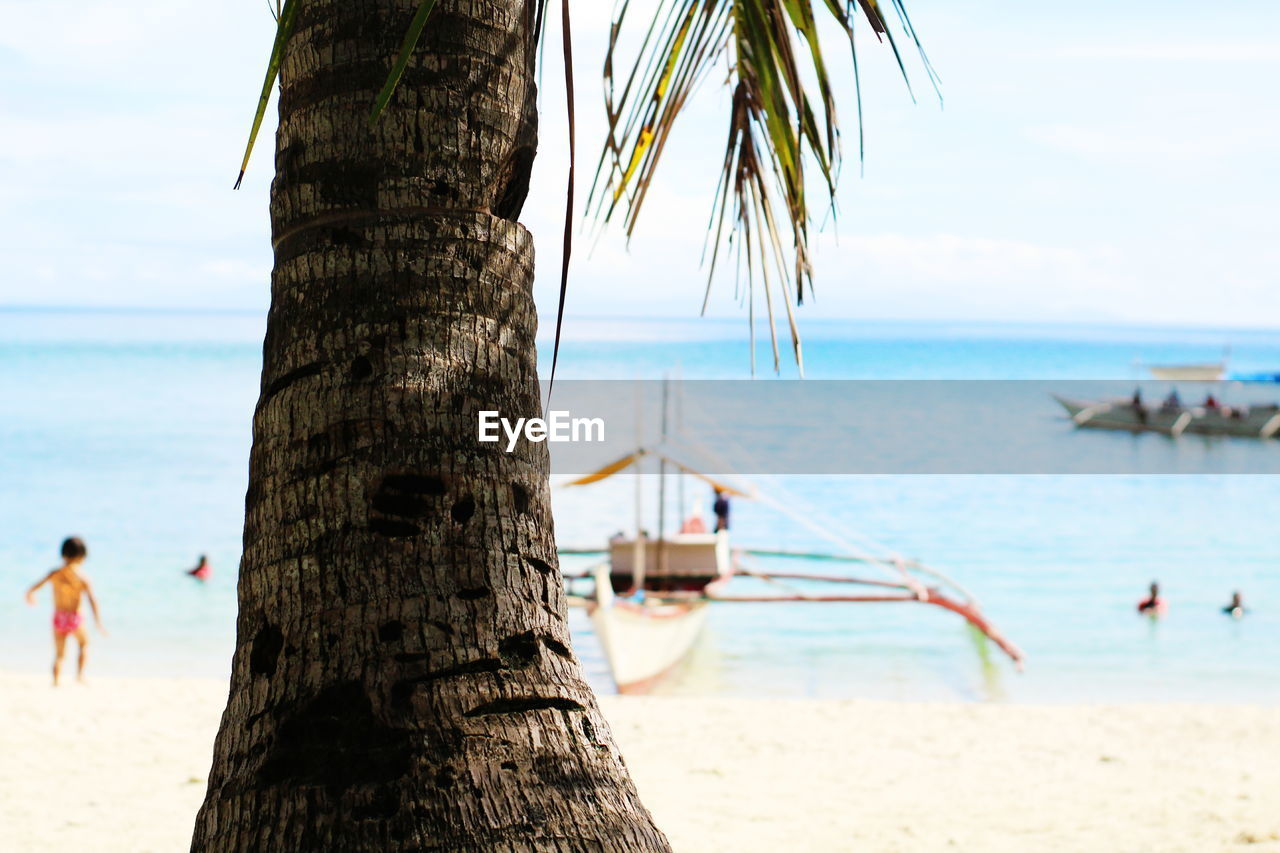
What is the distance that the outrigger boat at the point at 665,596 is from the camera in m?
11.0

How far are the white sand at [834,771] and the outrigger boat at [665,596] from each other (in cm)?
178

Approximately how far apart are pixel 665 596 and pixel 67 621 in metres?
6.06

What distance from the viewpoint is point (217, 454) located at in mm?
33219

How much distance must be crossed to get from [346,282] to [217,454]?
3375cm

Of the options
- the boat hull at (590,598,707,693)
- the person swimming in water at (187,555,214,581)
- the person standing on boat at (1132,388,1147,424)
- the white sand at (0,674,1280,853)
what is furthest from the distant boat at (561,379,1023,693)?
the person standing on boat at (1132,388,1147,424)

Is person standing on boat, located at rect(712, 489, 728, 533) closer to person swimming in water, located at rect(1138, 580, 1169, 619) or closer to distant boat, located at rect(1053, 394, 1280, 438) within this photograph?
person swimming in water, located at rect(1138, 580, 1169, 619)

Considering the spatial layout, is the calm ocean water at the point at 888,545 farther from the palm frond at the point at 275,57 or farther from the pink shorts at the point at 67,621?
the palm frond at the point at 275,57

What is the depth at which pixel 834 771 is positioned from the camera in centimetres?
689

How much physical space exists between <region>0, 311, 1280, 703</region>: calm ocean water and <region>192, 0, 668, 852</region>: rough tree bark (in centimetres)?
1003

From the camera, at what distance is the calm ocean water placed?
12.6m

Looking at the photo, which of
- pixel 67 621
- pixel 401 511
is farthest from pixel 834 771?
pixel 67 621

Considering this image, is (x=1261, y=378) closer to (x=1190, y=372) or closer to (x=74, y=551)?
(x=1190, y=372)

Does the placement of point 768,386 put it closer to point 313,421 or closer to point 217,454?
point 217,454

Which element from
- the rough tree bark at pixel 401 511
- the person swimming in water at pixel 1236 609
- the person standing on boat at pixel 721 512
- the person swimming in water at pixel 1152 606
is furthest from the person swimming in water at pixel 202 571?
the rough tree bark at pixel 401 511
